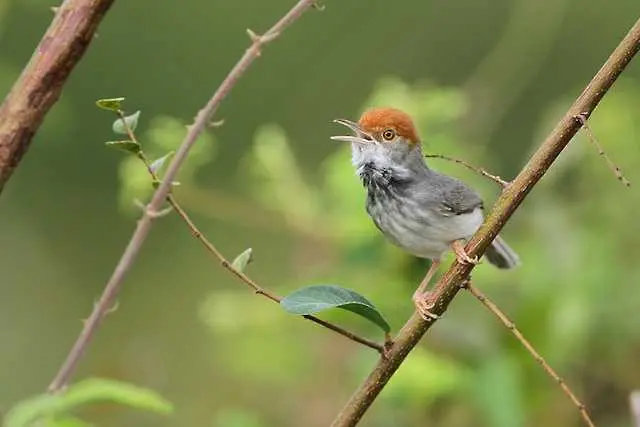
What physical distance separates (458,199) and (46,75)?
0.58 m

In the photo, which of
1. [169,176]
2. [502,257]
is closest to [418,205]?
[502,257]

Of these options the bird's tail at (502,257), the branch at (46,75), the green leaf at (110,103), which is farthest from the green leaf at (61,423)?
the bird's tail at (502,257)

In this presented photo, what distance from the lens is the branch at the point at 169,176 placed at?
4.02 feet

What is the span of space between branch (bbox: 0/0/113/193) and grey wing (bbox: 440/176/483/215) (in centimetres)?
54

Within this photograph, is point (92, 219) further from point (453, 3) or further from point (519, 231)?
point (519, 231)

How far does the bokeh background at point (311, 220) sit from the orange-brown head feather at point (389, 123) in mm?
239

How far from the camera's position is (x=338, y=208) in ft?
6.59

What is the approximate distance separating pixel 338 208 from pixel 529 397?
1.49 feet

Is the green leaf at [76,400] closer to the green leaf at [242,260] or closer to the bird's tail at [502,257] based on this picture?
the green leaf at [242,260]

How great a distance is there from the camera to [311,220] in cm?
208

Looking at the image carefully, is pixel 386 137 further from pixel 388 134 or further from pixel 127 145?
pixel 127 145

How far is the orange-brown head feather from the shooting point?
60.2 inches

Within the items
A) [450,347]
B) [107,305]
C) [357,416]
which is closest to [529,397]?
[450,347]

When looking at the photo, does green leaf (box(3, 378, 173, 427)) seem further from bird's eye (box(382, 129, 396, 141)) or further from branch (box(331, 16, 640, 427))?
bird's eye (box(382, 129, 396, 141))
